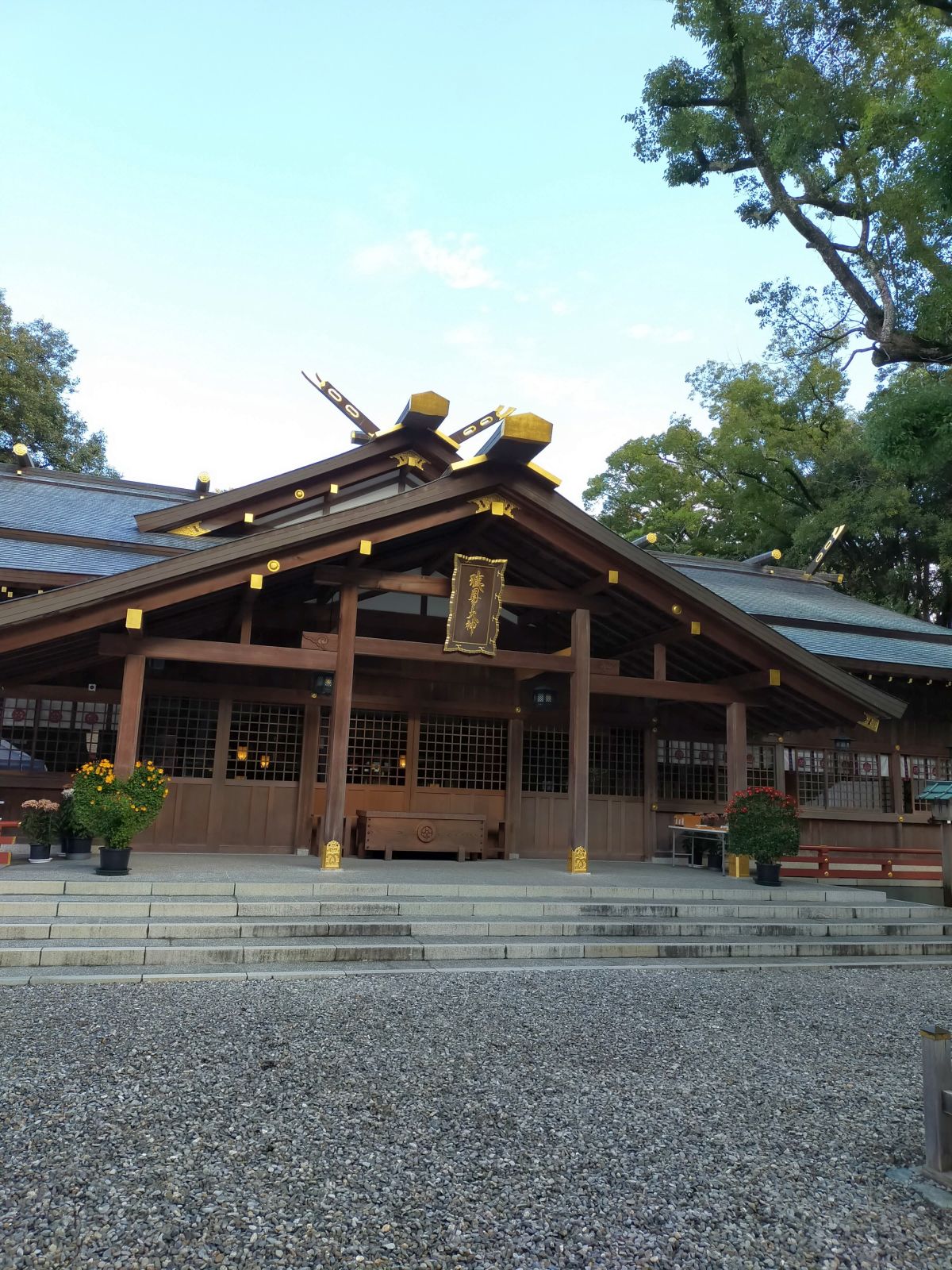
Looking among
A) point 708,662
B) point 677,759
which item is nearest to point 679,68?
point 708,662

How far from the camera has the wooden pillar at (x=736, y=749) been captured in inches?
449

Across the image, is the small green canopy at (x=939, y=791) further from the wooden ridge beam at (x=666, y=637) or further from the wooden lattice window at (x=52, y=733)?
the wooden lattice window at (x=52, y=733)

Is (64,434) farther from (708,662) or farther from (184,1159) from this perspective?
(184,1159)

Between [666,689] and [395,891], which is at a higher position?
[666,689]

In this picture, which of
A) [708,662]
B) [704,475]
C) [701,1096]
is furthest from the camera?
[704,475]

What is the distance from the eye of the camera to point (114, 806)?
854cm

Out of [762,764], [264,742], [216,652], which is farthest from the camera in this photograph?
[762,764]

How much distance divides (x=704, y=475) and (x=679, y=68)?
18876 mm

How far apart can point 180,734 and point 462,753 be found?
4128 millimetres

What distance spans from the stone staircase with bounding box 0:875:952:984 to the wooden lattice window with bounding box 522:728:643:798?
3953 millimetres

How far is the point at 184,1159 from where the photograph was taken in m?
3.19

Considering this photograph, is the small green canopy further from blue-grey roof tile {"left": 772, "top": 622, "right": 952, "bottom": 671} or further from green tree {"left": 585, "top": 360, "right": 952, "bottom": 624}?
green tree {"left": 585, "top": 360, "right": 952, "bottom": 624}

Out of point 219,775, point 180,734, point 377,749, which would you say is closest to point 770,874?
point 377,749

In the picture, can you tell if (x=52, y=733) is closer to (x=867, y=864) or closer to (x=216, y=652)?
(x=216, y=652)
